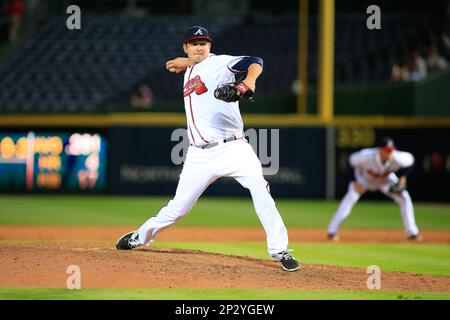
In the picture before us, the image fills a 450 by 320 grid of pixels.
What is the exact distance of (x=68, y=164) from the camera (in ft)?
63.1

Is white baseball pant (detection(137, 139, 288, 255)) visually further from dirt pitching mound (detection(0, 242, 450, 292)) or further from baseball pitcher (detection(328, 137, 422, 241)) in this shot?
baseball pitcher (detection(328, 137, 422, 241))

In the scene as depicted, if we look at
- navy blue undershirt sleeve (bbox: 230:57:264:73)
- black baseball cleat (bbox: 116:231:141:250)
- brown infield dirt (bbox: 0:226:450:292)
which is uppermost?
navy blue undershirt sleeve (bbox: 230:57:264:73)

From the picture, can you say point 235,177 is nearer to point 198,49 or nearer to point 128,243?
point 198,49

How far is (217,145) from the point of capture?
754 cm

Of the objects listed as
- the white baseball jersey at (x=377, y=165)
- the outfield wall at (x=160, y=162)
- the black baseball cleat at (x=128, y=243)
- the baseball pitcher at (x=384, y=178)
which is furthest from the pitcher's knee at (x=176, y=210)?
the outfield wall at (x=160, y=162)

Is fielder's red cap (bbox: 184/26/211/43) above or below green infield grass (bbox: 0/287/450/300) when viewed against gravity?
above

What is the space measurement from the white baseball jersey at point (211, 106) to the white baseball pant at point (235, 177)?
4.1 inches

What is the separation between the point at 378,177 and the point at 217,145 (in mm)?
5160

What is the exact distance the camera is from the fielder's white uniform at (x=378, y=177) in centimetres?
1209

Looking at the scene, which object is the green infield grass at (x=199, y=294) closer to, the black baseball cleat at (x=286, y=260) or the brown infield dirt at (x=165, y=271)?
the brown infield dirt at (x=165, y=271)

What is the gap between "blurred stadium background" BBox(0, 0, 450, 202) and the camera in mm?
19219

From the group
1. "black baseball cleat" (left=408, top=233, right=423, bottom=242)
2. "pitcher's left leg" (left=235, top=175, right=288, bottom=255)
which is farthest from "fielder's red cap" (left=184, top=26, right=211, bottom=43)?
"black baseball cleat" (left=408, top=233, right=423, bottom=242)
